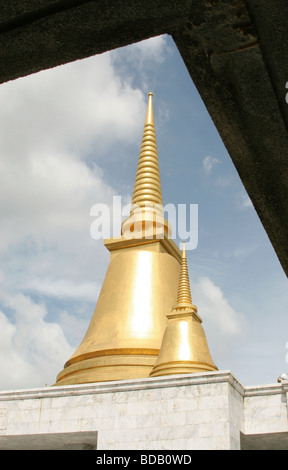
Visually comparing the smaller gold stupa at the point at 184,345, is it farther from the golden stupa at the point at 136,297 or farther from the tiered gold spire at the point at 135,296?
the tiered gold spire at the point at 135,296

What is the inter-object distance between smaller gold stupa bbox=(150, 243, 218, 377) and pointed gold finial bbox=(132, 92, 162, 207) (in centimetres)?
575

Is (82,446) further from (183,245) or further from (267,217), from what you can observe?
(267,217)

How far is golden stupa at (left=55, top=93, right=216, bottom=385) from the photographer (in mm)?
16984

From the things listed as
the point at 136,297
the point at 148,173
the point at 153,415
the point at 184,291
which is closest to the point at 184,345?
the point at 184,291

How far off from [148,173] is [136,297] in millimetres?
6097

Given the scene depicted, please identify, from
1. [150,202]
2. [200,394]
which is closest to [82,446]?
[200,394]

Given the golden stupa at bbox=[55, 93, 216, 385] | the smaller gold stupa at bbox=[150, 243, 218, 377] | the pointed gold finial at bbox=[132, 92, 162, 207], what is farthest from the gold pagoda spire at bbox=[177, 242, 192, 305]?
the pointed gold finial at bbox=[132, 92, 162, 207]

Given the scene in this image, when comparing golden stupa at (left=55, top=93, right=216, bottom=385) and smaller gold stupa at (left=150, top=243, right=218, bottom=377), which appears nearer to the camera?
smaller gold stupa at (left=150, top=243, right=218, bottom=377)

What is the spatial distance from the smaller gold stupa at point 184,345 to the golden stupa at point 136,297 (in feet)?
0.27

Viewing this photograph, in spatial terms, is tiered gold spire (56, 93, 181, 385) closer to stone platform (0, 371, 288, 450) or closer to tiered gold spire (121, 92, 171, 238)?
tiered gold spire (121, 92, 171, 238)

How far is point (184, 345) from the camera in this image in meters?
15.8

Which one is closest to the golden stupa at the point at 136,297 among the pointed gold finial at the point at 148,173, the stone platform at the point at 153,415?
the pointed gold finial at the point at 148,173

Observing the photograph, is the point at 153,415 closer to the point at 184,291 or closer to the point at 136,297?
the point at 184,291
